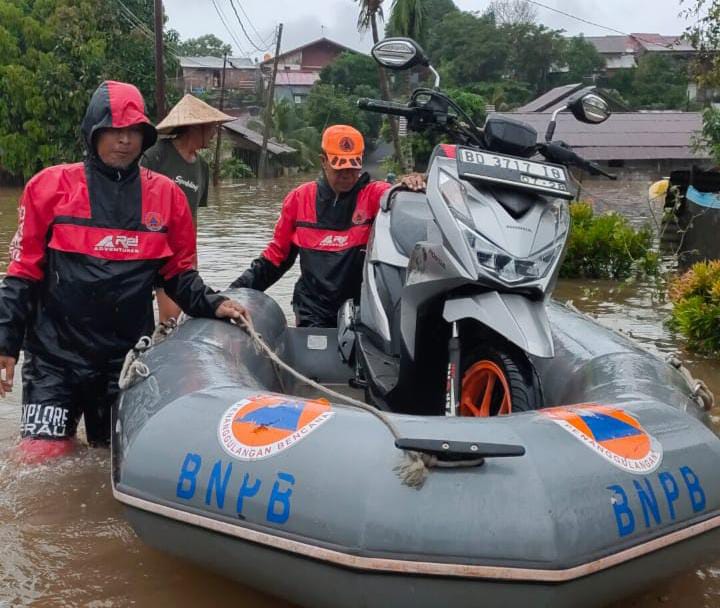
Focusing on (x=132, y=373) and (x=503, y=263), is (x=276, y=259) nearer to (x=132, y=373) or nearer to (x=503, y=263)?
(x=132, y=373)

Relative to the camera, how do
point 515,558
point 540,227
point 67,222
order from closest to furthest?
1. point 515,558
2. point 540,227
3. point 67,222

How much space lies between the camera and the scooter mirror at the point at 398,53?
3.69 meters

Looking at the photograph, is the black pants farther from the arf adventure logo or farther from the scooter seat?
the scooter seat

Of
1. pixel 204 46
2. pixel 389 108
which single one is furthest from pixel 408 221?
pixel 204 46

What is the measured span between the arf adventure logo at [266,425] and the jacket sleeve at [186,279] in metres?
1.24

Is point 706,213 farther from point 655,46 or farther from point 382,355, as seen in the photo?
point 655,46

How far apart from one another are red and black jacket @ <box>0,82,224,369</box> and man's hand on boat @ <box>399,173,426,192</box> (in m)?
1.27

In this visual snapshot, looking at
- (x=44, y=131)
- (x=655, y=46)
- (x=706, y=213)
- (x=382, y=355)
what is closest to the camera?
(x=382, y=355)

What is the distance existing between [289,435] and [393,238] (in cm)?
187

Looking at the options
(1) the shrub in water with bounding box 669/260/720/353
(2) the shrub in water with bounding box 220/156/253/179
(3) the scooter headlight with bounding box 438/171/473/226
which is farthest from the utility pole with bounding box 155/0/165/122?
(2) the shrub in water with bounding box 220/156/253/179

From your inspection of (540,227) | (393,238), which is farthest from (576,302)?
(540,227)

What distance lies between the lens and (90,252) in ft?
12.4

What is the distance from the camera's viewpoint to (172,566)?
11.0 feet

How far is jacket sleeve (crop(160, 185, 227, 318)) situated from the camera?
13.4ft
